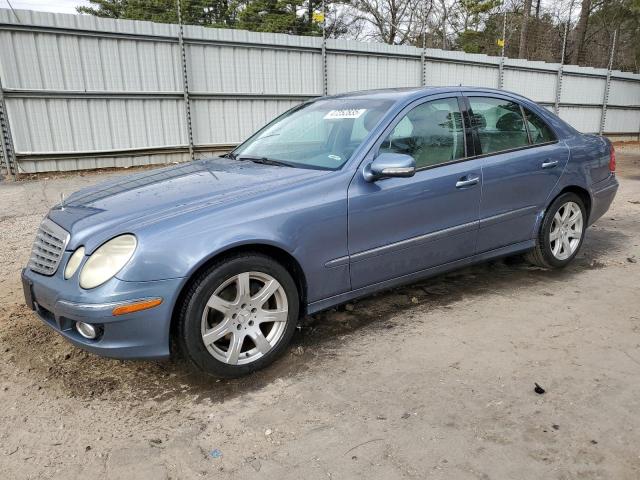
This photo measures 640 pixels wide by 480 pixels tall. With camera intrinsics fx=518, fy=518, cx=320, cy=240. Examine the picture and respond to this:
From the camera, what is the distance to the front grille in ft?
8.93

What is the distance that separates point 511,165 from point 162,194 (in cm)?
258

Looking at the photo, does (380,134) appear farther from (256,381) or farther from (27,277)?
(27,277)

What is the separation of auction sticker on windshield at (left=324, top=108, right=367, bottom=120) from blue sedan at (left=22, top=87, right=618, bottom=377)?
1cm

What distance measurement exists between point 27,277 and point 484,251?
3090 millimetres

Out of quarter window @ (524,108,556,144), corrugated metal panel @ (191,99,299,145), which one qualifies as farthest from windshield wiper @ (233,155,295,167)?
corrugated metal panel @ (191,99,299,145)

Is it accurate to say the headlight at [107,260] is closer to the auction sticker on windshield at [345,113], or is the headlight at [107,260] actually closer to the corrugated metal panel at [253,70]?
the auction sticker on windshield at [345,113]

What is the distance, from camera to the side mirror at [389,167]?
3113mm

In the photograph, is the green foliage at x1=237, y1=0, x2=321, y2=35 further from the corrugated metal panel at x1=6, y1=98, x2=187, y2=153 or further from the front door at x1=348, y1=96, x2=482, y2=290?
the front door at x1=348, y1=96, x2=482, y2=290

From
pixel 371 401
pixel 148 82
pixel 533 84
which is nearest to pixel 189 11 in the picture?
pixel 148 82

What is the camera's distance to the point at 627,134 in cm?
2030

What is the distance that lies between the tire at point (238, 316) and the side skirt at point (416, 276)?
23 cm

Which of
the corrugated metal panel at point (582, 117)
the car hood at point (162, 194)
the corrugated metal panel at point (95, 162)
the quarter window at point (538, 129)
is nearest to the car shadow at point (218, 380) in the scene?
the car hood at point (162, 194)

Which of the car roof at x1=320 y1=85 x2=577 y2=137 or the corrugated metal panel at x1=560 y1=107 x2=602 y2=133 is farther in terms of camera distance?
the corrugated metal panel at x1=560 y1=107 x2=602 y2=133

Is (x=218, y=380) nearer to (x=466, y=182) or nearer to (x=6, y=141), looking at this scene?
(x=466, y=182)
